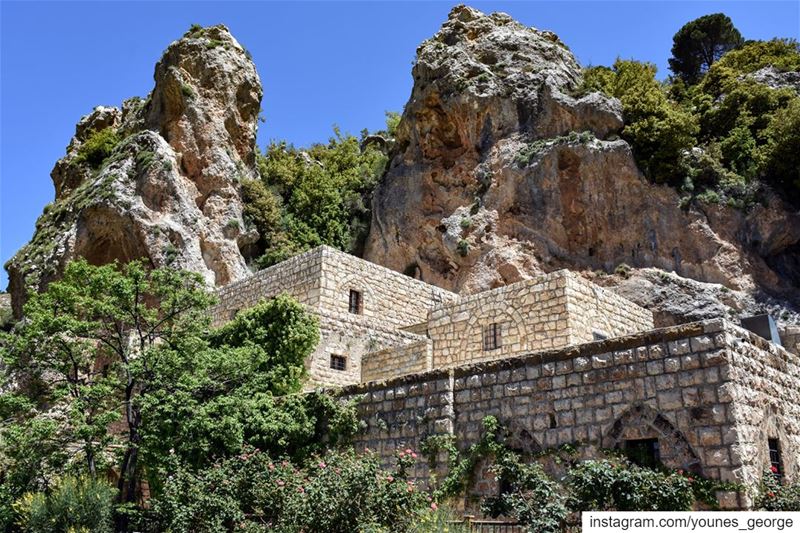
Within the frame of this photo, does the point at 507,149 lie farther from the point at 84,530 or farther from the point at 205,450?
the point at 84,530

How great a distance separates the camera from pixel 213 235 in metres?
31.1

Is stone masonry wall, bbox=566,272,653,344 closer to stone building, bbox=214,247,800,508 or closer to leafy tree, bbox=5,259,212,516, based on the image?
stone building, bbox=214,247,800,508

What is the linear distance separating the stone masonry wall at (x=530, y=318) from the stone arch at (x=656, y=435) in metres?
5.94

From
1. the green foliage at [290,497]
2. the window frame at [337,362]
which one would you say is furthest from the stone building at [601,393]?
the window frame at [337,362]

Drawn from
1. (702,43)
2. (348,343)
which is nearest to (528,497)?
(348,343)

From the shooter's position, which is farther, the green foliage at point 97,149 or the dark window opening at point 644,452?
the green foliage at point 97,149

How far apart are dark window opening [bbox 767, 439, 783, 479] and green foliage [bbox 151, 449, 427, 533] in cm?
494

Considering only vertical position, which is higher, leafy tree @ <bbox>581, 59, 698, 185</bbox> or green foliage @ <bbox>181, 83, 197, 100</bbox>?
green foliage @ <bbox>181, 83, 197, 100</bbox>

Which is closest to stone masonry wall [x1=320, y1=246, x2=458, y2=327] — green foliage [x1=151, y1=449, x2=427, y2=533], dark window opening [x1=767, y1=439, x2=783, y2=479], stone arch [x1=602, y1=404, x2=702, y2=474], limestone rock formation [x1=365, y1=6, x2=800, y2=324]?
limestone rock formation [x1=365, y1=6, x2=800, y2=324]

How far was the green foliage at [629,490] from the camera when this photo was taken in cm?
828

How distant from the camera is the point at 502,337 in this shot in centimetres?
1672

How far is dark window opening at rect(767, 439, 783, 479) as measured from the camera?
941 cm

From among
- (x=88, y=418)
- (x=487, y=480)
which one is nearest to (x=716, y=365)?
(x=487, y=480)

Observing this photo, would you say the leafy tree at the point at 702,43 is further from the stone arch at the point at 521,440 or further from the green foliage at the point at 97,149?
the stone arch at the point at 521,440
